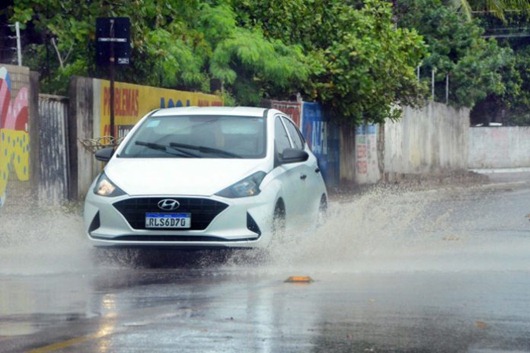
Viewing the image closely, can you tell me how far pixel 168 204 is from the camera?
481 inches

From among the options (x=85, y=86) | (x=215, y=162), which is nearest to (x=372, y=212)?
(x=215, y=162)

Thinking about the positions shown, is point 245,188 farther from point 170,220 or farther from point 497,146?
point 497,146

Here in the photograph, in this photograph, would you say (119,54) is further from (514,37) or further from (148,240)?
(514,37)

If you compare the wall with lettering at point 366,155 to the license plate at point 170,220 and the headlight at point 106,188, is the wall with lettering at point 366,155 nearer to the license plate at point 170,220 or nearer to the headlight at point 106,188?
the headlight at point 106,188

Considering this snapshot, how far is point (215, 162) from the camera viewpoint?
42.3 feet

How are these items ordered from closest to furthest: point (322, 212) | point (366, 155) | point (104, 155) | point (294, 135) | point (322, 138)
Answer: point (104, 155)
point (294, 135)
point (322, 212)
point (322, 138)
point (366, 155)

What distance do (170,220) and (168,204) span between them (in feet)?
0.50

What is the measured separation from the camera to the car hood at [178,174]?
484 inches

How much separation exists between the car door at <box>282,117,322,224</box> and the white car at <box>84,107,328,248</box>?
147 mm

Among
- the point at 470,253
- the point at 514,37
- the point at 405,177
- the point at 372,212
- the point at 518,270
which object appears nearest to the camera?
the point at 518,270

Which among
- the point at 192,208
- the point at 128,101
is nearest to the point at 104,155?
the point at 192,208

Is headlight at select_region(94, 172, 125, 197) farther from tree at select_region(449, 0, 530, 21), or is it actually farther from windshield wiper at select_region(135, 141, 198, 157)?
tree at select_region(449, 0, 530, 21)

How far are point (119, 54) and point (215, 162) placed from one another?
7.36 metres

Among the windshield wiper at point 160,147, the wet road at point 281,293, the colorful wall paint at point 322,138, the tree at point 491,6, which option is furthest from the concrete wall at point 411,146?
the windshield wiper at point 160,147
